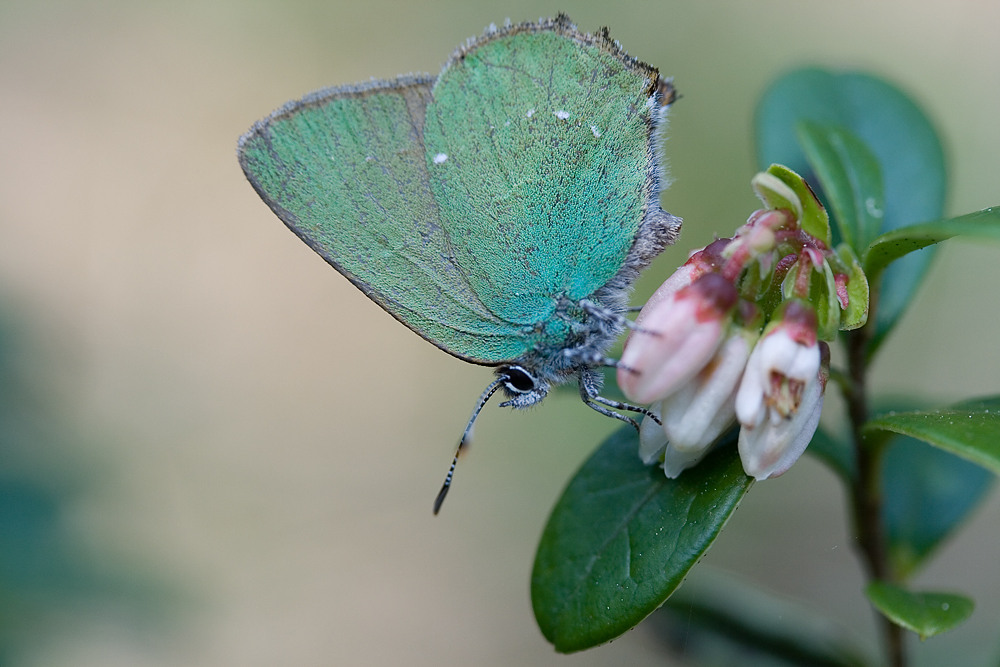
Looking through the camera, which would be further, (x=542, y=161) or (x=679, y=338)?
(x=542, y=161)

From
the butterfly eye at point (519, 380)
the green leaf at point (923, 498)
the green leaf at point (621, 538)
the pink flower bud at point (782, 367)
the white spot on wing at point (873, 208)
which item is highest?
the white spot on wing at point (873, 208)

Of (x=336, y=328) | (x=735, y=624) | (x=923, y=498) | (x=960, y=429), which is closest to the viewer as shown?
(x=960, y=429)

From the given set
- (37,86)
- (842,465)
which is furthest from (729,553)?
→ (37,86)

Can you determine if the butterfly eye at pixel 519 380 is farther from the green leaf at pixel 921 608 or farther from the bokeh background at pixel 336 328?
the bokeh background at pixel 336 328

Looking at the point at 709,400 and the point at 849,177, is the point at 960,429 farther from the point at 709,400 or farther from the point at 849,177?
the point at 849,177

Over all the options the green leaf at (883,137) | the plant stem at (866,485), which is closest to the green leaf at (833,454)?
the plant stem at (866,485)

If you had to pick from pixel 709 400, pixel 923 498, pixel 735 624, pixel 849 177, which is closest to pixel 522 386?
pixel 709 400
